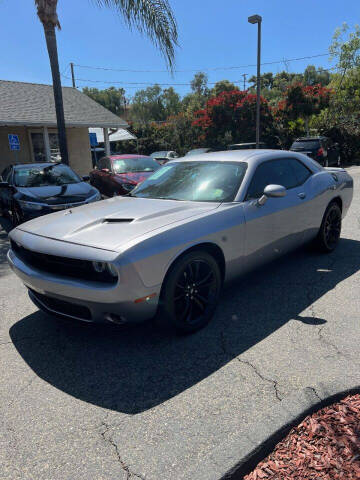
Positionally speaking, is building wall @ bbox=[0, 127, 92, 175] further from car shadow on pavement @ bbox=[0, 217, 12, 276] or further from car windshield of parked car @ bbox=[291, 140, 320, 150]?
car windshield of parked car @ bbox=[291, 140, 320, 150]

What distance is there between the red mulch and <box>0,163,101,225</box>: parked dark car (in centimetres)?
635

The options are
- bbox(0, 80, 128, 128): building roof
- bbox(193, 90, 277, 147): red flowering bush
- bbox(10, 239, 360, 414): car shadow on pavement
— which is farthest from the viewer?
bbox(193, 90, 277, 147): red flowering bush

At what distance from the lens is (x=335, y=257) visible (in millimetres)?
5379

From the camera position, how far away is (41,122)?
16.3 metres

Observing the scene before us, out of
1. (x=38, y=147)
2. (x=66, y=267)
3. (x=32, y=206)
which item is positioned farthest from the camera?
(x=38, y=147)

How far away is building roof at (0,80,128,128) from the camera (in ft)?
53.0

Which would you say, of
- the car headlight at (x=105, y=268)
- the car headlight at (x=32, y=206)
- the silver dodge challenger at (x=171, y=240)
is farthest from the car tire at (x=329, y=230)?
the car headlight at (x=32, y=206)

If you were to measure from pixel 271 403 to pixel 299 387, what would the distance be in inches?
10.5

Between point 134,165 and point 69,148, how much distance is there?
9776 mm

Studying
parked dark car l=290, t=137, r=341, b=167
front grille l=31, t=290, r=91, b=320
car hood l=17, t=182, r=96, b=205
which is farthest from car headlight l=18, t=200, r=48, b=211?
parked dark car l=290, t=137, r=341, b=167

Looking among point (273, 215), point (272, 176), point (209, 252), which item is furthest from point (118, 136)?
point (209, 252)

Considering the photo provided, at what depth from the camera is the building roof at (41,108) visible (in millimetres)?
16156

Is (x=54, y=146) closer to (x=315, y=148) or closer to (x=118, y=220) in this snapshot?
(x=315, y=148)

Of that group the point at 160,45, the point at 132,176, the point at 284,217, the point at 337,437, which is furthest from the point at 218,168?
the point at 160,45
